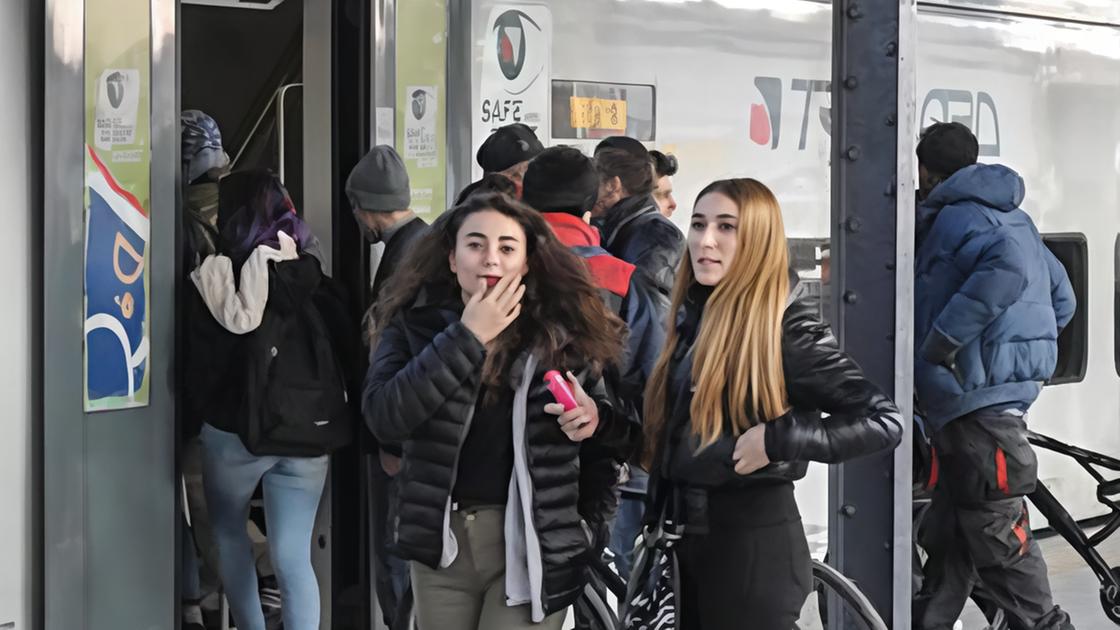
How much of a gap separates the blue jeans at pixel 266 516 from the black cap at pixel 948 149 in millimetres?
2340

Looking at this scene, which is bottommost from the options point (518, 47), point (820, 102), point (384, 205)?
point (384, 205)

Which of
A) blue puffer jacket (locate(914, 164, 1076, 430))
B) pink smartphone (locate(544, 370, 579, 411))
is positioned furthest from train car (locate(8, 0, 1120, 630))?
pink smartphone (locate(544, 370, 579, 411))

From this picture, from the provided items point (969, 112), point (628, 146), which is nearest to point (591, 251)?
point (628, 146)

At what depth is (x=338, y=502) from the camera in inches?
213

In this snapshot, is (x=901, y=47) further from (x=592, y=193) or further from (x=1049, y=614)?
(x=1049, y=614)

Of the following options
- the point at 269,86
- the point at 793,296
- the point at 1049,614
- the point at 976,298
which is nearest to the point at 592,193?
the point at 793,296

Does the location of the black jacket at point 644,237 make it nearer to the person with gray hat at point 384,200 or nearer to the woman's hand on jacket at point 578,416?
the person with gray hat at point 384,200

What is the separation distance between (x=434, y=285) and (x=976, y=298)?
2.38 meters

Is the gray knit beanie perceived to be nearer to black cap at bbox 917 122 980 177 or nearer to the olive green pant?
the olive green pant

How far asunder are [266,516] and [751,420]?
6.75ft

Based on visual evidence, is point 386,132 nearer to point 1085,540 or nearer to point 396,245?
point 396,245

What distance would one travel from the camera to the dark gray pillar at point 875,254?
3746 mm

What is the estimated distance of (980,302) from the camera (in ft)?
17.1

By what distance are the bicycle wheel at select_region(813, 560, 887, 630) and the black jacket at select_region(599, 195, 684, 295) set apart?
1.42 meters
